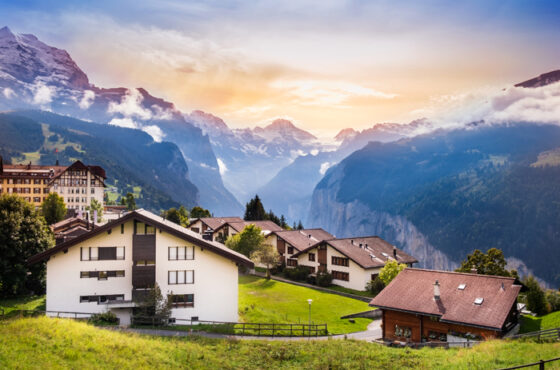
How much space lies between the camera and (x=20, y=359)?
60.3 ft

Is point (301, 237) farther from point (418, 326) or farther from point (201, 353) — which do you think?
point (201, 353)

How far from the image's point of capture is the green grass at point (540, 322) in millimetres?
38031

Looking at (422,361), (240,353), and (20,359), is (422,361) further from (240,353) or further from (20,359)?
(20,359)

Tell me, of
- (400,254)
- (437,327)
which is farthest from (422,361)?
(400,254)

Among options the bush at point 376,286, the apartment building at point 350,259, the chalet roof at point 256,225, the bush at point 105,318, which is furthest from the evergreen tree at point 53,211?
the bush at point 376,286

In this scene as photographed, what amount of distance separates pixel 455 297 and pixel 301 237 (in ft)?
159

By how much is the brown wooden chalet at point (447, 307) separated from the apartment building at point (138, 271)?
14371 millimetres

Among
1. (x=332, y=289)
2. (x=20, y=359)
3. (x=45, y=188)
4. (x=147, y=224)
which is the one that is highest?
(x=45, y=188)

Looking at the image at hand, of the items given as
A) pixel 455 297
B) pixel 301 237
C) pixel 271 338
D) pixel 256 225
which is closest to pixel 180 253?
pixel 271 338

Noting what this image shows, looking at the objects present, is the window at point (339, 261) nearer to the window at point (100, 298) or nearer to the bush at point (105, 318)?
the window at point (100, 298)

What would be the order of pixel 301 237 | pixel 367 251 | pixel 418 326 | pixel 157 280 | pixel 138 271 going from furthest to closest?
pixel 301 237 → pixel 367 251 → pixel 157 280 → pixel 138 271 → pixel 418 326

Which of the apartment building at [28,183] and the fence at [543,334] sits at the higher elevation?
the apartment building at [28,183]

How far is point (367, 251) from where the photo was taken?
7462 centimetres

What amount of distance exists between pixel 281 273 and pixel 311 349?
53.2 meters
